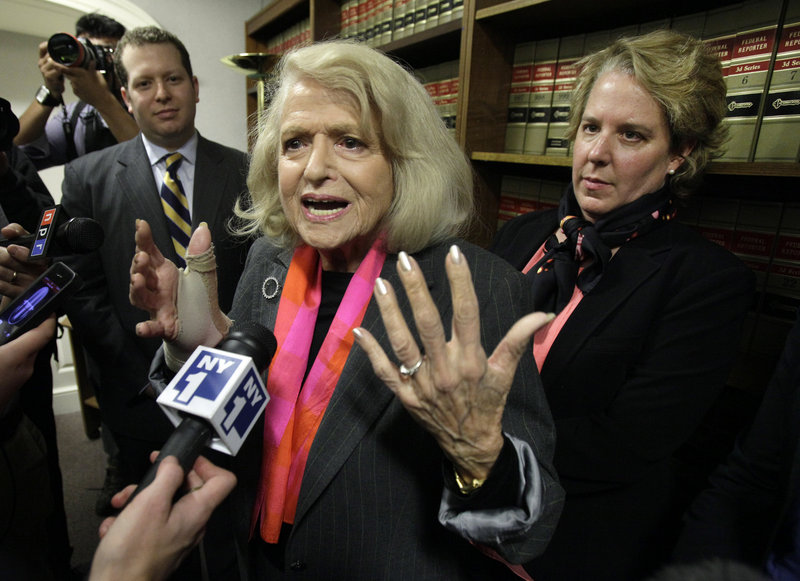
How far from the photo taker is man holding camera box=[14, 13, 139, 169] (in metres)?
1.70

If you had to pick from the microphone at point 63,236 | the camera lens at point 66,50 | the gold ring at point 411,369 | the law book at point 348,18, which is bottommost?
the gold ring at point 411,369

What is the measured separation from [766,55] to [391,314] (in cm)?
115

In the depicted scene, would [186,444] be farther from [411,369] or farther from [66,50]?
[66,50]

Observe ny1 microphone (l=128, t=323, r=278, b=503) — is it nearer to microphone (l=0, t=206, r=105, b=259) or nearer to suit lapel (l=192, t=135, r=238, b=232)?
microphone (l=0, t=206, r=105, b=259)

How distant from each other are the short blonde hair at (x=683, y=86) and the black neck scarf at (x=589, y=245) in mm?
90

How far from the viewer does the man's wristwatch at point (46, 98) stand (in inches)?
69.1

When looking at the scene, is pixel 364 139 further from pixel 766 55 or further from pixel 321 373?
pixel 766 55

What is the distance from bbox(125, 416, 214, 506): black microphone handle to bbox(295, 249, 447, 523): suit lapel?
226 mm

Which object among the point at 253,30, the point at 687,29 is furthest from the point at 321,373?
the point at 253,30

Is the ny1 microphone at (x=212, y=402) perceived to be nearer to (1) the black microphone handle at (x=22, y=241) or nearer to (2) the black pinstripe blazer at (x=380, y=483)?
(2) the black pinstripe blazer at (x=380, y=483)

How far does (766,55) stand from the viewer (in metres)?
1.04

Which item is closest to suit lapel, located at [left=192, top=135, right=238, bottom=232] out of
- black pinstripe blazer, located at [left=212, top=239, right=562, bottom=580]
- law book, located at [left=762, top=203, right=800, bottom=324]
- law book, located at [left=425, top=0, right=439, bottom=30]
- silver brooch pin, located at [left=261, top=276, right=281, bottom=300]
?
silver brooch pin, located at [left=261, top=276, right=281, bottom=300]

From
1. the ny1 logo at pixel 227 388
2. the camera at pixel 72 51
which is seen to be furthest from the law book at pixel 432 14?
the ny1 logo at pixel 227 388

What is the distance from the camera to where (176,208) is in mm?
1606
